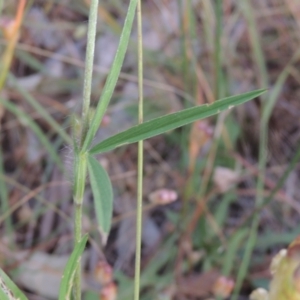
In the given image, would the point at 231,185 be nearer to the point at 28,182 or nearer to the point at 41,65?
the point at 28,182

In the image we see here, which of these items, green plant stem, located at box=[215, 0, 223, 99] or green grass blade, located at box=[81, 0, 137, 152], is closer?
green grass blade, located at box=[81, 0, 137, 152]

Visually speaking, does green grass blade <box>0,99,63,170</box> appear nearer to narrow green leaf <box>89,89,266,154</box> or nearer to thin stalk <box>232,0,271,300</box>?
thin stalk <box>232,0,271,300</box>

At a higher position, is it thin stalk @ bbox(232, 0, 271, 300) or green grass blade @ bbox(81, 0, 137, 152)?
green grass blade @ bbox(81, 0, 137, 152)

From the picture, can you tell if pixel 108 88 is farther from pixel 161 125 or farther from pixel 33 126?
pixel 33 126

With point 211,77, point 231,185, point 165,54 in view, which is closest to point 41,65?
point 165,54

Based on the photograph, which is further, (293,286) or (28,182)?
(28,182)

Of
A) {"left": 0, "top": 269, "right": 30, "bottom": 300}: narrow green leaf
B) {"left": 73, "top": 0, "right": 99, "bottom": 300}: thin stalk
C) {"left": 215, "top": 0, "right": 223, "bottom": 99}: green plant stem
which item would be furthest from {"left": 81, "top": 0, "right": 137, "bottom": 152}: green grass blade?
{"left": 215, "top": 0, "right": 223, "bottom": 99}: green plant stem
